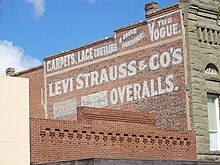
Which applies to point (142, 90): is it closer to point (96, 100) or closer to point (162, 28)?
point (162, 28)

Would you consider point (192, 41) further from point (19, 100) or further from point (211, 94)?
point (19, 100)

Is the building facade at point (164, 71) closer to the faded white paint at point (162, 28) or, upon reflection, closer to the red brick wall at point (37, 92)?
the faded white paint at point (162, 28)

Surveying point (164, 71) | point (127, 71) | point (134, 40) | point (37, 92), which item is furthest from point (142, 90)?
point (37, 92)

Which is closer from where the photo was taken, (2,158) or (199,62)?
(2,158)

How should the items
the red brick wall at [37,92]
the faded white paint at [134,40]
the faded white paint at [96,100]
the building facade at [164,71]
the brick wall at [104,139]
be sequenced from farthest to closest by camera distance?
the red brick wall at [37,92], the faded white paint at [96,100], the faded white paint at [134,40], the building facade at [164,71], the brick wall at [104,139]

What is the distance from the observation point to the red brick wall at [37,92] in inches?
Result: 1404

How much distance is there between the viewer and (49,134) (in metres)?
22.1

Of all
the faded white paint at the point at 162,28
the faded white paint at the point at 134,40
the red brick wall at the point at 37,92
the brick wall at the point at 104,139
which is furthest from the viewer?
the red brick wall at the point at 37,92

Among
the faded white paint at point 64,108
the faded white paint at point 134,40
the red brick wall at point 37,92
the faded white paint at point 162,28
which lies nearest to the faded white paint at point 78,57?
the faded white paint at point 134,40

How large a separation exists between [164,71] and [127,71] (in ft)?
8.89

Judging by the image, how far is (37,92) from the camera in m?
36.1

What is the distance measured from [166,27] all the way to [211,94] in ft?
13.1

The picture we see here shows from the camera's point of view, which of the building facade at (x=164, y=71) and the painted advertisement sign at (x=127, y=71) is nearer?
the building facade at (x=164, y=71)

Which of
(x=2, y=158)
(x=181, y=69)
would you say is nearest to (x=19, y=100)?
(x=2, y=158)
